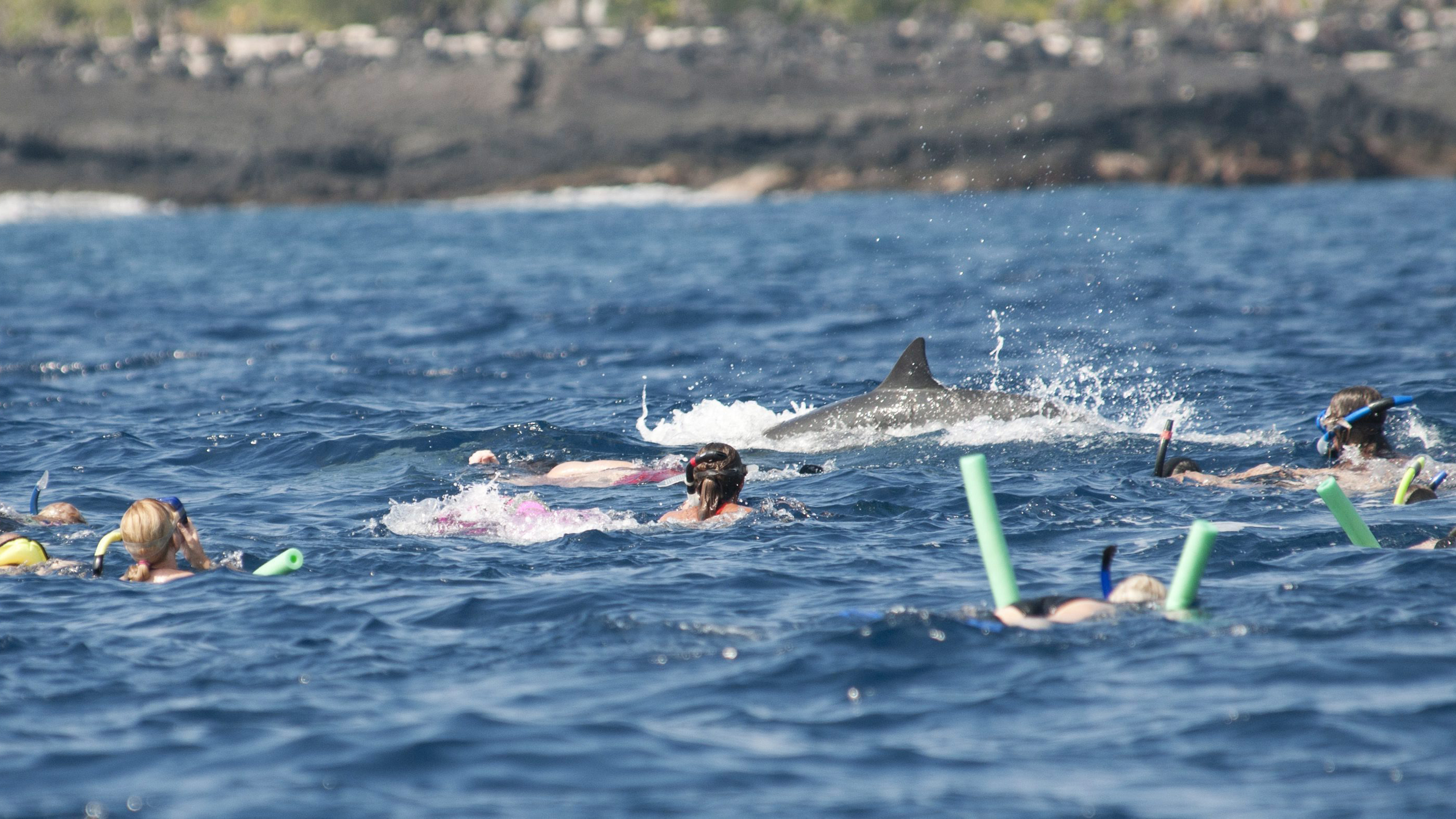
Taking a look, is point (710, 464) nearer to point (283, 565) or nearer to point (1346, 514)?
point (283, 565)

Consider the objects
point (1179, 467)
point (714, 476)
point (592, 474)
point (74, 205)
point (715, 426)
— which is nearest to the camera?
point (714, 476)

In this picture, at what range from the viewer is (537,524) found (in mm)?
12141

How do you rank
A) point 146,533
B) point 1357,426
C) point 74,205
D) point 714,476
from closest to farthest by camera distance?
point 146,533 → point 714,476 → point 1357,426 → point 74,205

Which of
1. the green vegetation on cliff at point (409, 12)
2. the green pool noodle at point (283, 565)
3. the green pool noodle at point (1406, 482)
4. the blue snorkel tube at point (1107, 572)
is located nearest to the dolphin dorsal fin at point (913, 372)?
the green pool noodle at point (1406, 482)

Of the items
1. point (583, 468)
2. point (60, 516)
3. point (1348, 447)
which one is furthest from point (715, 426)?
point (60, 516)

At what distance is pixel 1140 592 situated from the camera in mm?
9008

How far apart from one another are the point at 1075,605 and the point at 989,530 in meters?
1.03

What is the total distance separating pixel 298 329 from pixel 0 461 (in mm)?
11331

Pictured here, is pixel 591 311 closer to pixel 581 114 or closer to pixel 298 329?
pixel 298 329

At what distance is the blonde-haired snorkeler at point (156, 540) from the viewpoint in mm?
10414

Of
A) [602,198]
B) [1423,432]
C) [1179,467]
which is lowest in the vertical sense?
[1179,467]

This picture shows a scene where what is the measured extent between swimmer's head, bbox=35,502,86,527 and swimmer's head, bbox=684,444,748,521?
515 cm

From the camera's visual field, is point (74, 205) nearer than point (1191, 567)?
No

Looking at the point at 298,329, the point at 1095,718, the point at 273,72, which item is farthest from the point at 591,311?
the point at 273,72
